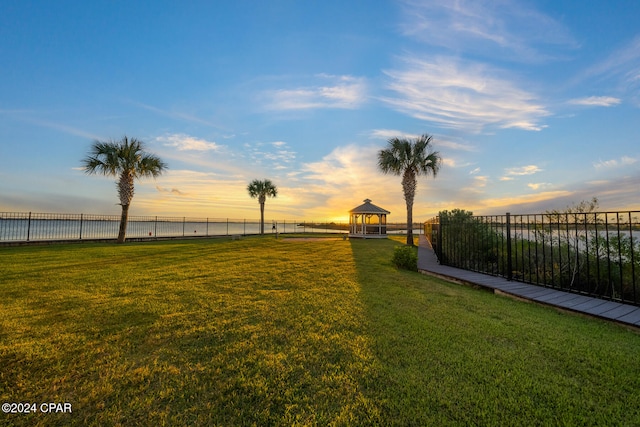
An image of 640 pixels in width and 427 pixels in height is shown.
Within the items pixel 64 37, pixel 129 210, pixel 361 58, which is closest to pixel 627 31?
pixel 361 58

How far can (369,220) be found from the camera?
2395 centimetres

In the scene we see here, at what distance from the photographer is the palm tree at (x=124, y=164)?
1585cm

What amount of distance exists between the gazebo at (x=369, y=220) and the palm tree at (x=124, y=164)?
16.5m

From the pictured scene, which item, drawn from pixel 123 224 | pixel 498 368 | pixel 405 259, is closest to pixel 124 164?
pixel 123 224

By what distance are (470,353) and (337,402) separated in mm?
1522

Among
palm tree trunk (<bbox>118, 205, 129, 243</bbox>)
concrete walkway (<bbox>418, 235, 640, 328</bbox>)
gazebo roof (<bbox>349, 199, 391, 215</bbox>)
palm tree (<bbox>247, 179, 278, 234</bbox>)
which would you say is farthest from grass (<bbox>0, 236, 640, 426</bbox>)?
palm tree (<bbox>247, 179, 278, 234</bbox>)

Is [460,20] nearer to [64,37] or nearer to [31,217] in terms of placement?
[64,37]

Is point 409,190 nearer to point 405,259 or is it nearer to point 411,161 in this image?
point 411,161

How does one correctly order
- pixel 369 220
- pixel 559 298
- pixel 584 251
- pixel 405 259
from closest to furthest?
pixel 559 298, pixel 584 251, pixel 405 259, pixel 369 220

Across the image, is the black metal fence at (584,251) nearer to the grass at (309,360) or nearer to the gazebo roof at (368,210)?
the grass at (309,360)

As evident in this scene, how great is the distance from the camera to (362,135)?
12.1 meters

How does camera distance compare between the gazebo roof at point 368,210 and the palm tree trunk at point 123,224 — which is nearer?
the palm tree trunk at point 123,224

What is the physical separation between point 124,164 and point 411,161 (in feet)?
62.5

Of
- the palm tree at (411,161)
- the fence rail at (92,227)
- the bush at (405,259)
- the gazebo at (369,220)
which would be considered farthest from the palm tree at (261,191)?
the bush at (405,259)
